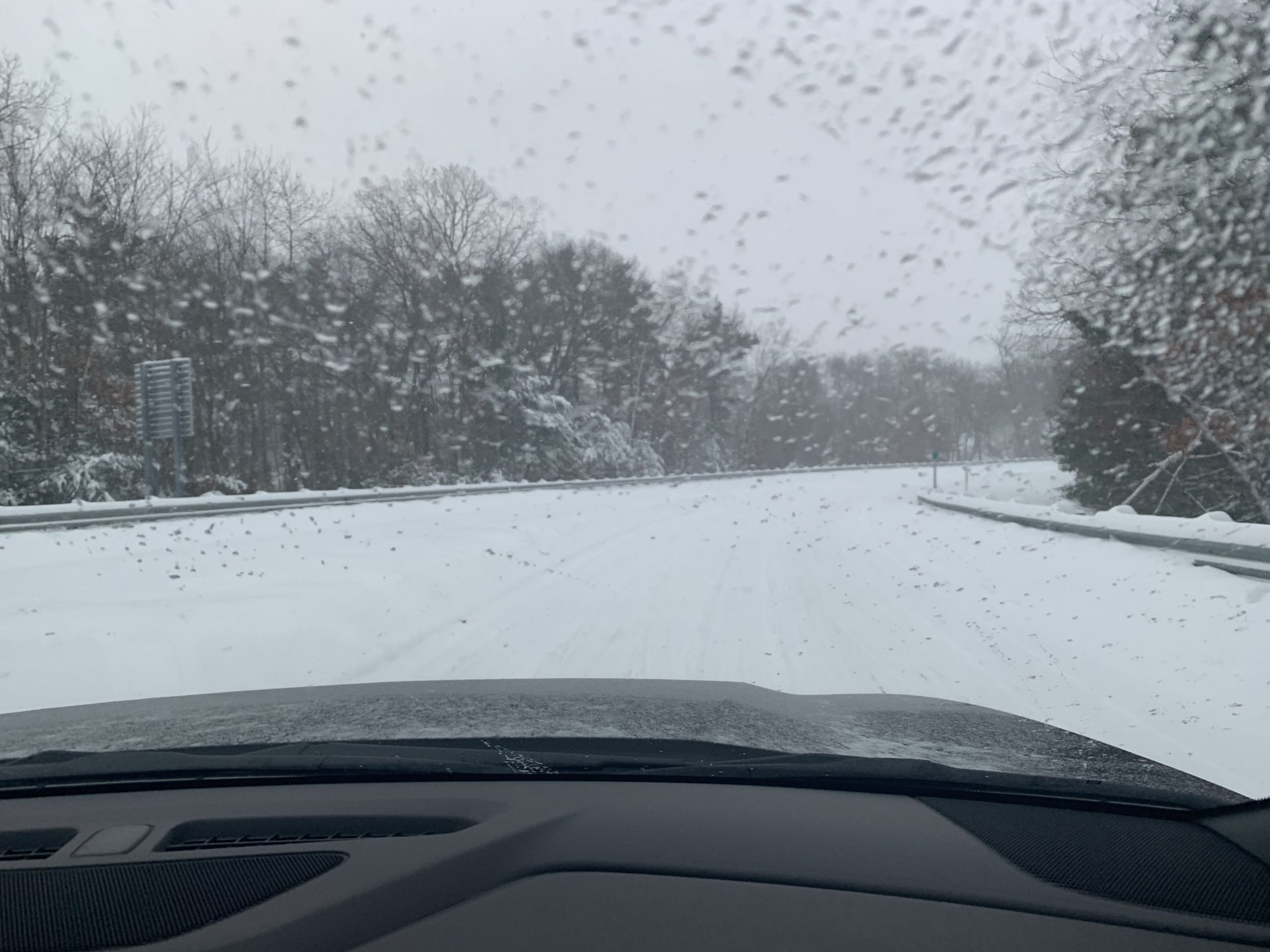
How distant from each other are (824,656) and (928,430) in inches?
2875

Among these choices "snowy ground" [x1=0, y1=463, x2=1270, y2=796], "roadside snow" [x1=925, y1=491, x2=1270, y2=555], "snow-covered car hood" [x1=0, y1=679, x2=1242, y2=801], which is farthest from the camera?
"roadside snow" [x1=925, y1=491, x2=1270, y2=555]

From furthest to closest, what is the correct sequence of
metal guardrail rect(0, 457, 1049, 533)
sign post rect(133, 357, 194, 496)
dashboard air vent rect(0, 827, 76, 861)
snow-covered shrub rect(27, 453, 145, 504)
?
1. snow-covered shrub rect(27, 453, 145, 504)
2. sign post rect(133, 357, 194, 496)
3. metal guardrail rect(0, 457, 1049, 533)
4. dashboard air vent rect(0, 827, 76, 861)

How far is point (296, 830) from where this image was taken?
8.08ft

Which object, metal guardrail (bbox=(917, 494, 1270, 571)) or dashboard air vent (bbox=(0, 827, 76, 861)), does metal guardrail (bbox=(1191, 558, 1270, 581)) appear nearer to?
metal guardrail (bbox=(917, 494, 1270, 571))

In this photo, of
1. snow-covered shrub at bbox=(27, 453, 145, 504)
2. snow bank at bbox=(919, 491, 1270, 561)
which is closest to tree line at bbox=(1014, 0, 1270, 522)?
snow bank at bbox=(919, 491, 1270, 561)

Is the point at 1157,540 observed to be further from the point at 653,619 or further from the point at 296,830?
the point at 296,830

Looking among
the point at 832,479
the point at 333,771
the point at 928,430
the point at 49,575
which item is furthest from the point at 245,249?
the point at 928,430

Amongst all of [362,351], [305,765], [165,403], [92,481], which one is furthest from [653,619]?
[362,351]

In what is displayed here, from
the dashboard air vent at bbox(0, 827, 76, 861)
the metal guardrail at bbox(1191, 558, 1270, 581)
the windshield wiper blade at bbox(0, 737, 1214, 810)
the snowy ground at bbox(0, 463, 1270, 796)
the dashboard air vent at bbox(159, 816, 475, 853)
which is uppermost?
the windshield wiper blade at bbox(0, 737, 1214, 810)

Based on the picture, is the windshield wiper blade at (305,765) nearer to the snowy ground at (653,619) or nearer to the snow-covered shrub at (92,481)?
the snowy ground at (653,619)

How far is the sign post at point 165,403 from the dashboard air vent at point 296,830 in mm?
23202

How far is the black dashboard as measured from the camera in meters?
2.03

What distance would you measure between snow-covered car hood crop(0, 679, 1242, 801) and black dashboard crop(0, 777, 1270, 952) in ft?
1.44

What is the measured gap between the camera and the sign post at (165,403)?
2377cm
